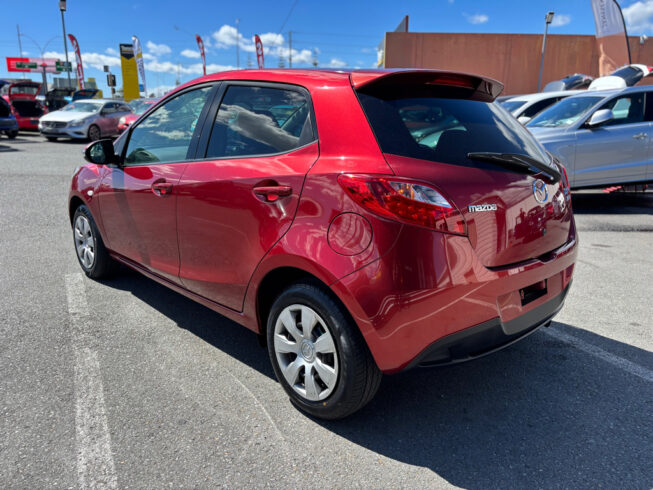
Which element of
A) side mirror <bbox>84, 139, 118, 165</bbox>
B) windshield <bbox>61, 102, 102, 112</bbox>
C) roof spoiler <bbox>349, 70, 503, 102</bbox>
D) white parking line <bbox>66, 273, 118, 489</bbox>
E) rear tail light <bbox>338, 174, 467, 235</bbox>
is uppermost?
windshield <bbox>61, 102, 102, 112</bbox>

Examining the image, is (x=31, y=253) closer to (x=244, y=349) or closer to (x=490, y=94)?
(x=244, y=349)

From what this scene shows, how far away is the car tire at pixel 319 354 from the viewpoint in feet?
7.34

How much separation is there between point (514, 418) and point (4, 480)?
2.32m

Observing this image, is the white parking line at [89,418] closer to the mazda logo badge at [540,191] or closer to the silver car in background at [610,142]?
the mazda logo badge at [540,191]

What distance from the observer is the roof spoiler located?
7.62 feet

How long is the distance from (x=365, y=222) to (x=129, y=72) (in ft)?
113

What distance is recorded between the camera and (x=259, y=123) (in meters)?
2.70

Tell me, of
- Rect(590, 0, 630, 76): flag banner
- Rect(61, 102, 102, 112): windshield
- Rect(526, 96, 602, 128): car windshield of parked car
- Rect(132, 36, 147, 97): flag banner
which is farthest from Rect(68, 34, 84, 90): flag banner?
Rect(526, 96, 602, 128): car windshield of parked car

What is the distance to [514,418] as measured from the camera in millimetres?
2523

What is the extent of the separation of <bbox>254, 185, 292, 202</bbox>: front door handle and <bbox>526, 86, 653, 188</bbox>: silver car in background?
249 inches

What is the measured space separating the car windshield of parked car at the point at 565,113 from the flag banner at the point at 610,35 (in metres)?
14.7

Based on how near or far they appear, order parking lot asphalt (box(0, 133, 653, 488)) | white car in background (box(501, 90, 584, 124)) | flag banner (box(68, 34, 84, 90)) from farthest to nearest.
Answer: flag banner (box(68, 34, 84, 90)), white car in background (box(501, 90, 584, 124)), parking lot asphalt (box(0, 133, 653, 488))

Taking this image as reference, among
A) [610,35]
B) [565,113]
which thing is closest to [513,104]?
[565,113]

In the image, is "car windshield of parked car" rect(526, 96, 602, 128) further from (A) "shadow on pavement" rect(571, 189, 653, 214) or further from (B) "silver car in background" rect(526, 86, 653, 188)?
(A) "shadow on pavement" rect(571, 189, 653, 214)
